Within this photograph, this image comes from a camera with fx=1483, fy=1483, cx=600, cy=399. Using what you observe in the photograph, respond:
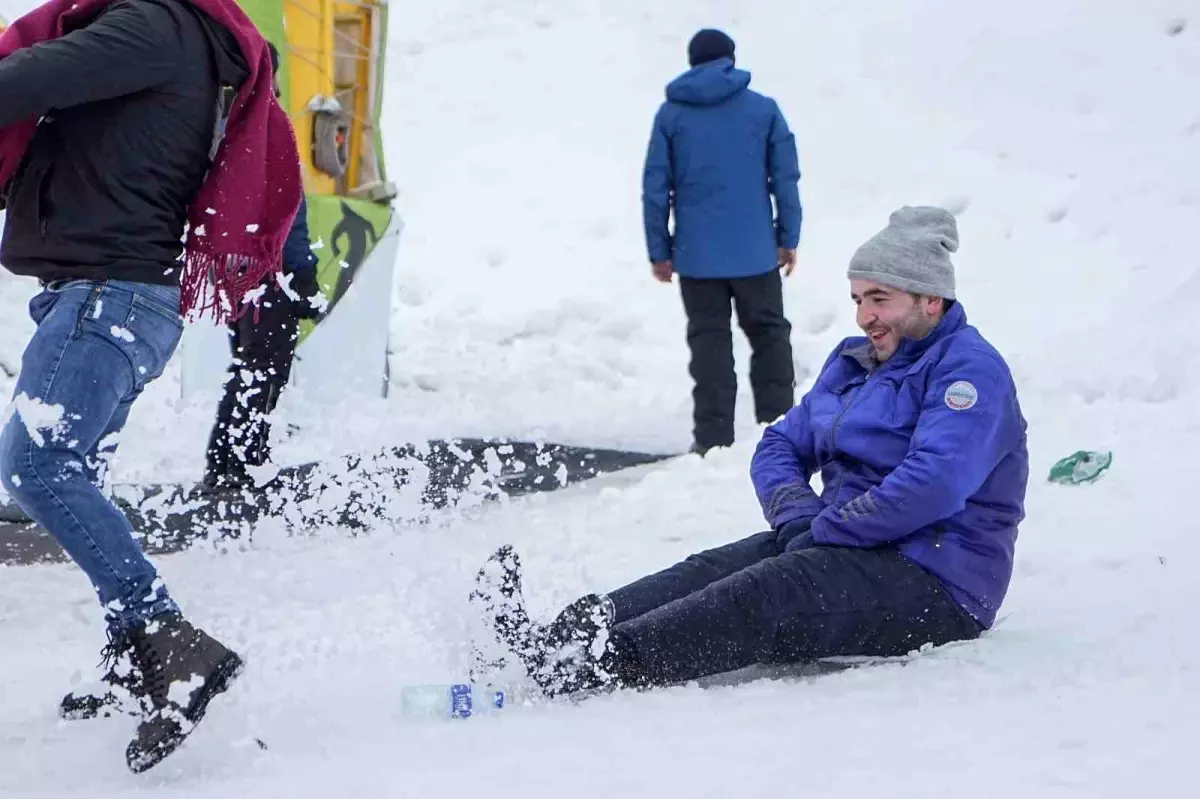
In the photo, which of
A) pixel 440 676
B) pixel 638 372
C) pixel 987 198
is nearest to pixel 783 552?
pixel 440 676

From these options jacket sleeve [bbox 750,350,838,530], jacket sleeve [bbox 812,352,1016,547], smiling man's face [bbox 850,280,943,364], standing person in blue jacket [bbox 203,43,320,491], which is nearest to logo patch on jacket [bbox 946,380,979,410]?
jacket sleeve [bbox 812,352,1016,547]

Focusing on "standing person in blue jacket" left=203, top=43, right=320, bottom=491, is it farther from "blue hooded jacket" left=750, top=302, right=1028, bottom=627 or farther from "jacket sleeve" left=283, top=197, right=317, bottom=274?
"blue hooded jacket" left=750, top=302, right=1028, bottom=627

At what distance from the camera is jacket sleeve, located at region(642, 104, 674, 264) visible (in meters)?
6.31

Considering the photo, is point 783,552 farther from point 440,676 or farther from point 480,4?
point 480,4

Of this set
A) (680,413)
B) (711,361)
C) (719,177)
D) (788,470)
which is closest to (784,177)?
(719,177)

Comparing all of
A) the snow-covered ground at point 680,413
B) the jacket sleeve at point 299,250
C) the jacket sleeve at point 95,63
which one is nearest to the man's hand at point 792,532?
the snow-covered ground at point 680,413

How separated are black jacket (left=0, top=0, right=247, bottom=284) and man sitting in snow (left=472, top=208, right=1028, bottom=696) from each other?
92 cm

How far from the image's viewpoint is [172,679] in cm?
242

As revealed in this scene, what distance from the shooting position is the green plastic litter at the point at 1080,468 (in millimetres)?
5105

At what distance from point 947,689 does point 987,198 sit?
288 inches

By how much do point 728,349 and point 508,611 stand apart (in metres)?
3.53

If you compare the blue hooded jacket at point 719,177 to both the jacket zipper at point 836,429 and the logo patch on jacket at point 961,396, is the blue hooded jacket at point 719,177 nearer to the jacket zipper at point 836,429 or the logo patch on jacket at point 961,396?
the jacket zipper at point 836,429

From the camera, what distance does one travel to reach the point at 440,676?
299 cm

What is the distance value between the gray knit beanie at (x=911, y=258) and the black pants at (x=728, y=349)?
2.94 meters
